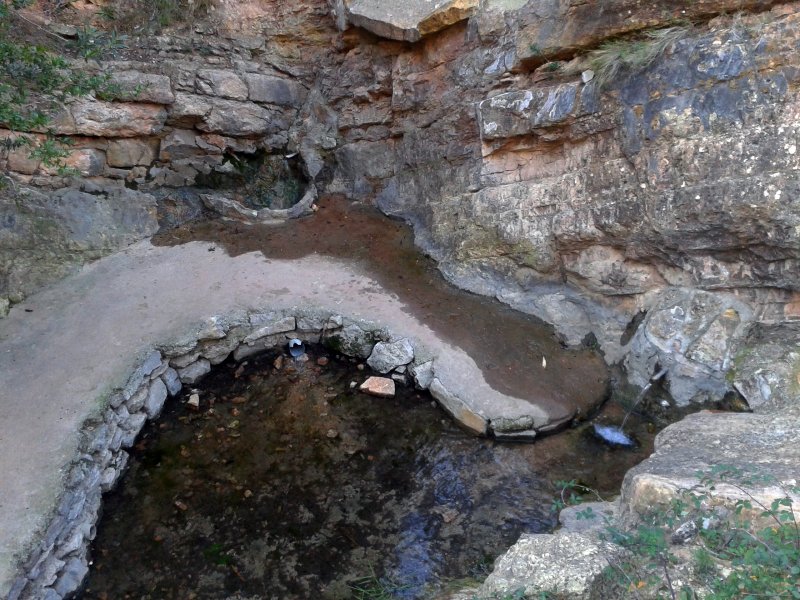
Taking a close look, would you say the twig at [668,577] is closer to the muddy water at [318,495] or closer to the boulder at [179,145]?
the muddy water at [318,495]

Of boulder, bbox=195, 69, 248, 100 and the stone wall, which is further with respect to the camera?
boulder, bbox=195, 69, 248, 100

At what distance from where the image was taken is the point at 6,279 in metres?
6.32

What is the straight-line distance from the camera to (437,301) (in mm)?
6793

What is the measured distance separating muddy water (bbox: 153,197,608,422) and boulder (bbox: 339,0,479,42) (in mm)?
2432

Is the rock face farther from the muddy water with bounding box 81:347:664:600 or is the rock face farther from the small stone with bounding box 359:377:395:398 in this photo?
the small stone with bounding box 359:377:395:398

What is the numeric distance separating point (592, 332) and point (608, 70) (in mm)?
2591

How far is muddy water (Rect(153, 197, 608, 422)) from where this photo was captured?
5664 millimetres

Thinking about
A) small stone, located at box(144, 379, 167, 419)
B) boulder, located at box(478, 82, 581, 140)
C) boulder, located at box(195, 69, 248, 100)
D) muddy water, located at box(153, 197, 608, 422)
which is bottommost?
small stone, located at box(144, 379, 167, 419)

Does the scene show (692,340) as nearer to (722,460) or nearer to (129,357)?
(722,460)

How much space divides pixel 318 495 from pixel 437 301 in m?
2.80

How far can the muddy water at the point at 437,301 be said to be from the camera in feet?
18.6

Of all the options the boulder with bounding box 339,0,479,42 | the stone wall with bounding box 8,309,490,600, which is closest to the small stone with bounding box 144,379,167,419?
the stone wall with bounding box 8,309,490,600

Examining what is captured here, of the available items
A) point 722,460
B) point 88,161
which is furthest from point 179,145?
point 722,460

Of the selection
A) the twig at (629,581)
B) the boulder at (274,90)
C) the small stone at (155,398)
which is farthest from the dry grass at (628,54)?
the small stone at (155,398)
